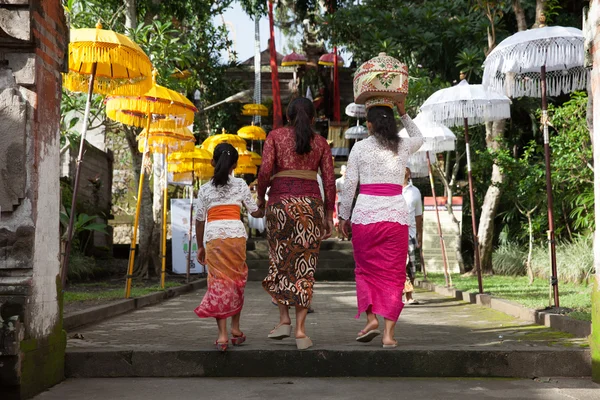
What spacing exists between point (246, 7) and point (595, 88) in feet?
82.0

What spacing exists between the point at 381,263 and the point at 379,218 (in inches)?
14.4

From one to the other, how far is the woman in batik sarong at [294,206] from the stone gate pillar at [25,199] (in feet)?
5.98

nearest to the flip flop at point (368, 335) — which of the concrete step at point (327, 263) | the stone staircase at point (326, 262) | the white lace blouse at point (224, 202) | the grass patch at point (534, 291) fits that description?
the white lace blouse at point (224, 202)

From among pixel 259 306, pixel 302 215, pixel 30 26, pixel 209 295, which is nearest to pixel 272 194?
pixel 302 215

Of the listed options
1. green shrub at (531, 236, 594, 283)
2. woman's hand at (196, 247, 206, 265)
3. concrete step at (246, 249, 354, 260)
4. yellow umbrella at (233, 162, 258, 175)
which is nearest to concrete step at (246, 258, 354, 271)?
concrete step at (246, 249, 354, 260)

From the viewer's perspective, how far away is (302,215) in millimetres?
6273

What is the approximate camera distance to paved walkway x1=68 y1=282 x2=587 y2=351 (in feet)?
20.1

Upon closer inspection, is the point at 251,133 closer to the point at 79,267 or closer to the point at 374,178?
the point at 79,267

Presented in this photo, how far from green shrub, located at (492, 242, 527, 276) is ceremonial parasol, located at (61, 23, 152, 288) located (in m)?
10.1

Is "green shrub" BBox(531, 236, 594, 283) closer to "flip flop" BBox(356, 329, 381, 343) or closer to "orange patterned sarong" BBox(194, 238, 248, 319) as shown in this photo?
"flip flop" BBox(356, 329, 381, 343)

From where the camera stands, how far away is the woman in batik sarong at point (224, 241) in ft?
20.1

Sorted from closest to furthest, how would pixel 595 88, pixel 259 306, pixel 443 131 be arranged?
pixel 595 88
pixel 259 306
pixel 443 131

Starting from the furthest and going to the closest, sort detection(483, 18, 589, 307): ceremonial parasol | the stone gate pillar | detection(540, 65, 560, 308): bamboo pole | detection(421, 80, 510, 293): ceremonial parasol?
detection(421, 80, 510, 293): ceremonial parasol < detection(483, 18, 589, 307): ceremonial parasol < detection(540, 65, 560, 308): bamboo pole < the stone gate pillar

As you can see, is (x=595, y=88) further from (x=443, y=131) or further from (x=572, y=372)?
(x=443, y=131)
